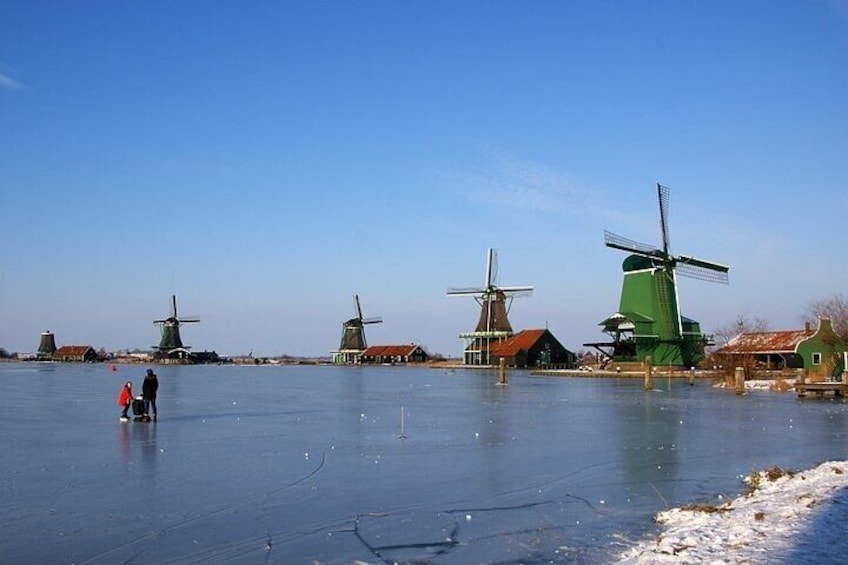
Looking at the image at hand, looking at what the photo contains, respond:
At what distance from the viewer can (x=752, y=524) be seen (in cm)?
711

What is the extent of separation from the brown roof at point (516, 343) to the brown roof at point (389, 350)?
76.7ft

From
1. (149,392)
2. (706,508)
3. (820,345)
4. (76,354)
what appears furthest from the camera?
(76,354)

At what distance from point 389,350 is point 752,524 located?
314ft

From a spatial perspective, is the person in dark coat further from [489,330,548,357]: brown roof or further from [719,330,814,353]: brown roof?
[489,330,548,357]: brown roof

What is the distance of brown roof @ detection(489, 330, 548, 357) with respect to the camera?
76750 mm

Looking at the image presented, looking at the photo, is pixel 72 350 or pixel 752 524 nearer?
pixel 752 524

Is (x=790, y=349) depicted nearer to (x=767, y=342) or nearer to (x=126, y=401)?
(x=767, y=342)

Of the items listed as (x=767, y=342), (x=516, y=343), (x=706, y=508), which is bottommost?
(x=706, y=508)

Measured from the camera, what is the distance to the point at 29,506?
8.48m

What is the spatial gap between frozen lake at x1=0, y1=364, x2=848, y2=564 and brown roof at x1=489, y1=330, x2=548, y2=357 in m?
55.6

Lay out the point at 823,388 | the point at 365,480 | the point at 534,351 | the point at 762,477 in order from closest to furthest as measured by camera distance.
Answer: the point at 762,477
the point at 365,480
the point at 823,388
the point at 534,351

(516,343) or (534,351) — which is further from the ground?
(516,343)

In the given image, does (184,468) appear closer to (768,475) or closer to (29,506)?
(29,506)

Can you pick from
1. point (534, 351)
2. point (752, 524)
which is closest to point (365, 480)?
point (752, 524)
